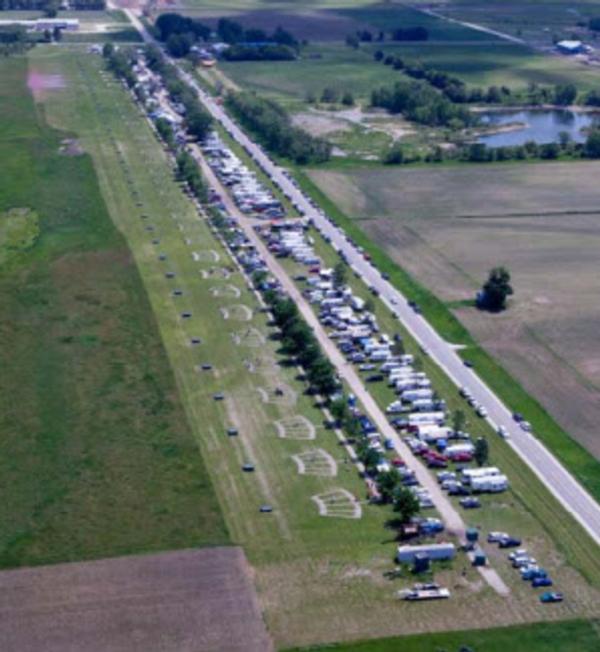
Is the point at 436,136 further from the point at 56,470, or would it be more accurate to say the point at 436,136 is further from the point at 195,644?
the point at 195,644

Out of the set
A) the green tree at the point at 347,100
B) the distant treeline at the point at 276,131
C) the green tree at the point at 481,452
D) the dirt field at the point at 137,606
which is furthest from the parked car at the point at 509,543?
the green tree at the point at 347,100

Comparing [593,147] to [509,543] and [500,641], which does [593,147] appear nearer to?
[509,543]

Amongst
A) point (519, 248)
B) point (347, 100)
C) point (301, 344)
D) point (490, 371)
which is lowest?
point (347, 100)

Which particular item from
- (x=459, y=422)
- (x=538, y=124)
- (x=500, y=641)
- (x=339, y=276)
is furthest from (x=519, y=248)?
(x=538, y=124)

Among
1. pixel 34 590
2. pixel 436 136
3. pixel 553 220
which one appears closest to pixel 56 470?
pixel 34 590

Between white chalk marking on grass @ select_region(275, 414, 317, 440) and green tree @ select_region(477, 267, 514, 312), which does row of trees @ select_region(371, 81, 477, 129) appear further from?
white chalk marking on grass @ select_region(275, 414, 317, 440)

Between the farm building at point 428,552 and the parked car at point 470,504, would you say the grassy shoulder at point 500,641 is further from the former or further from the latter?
the parked car at point 470,504
